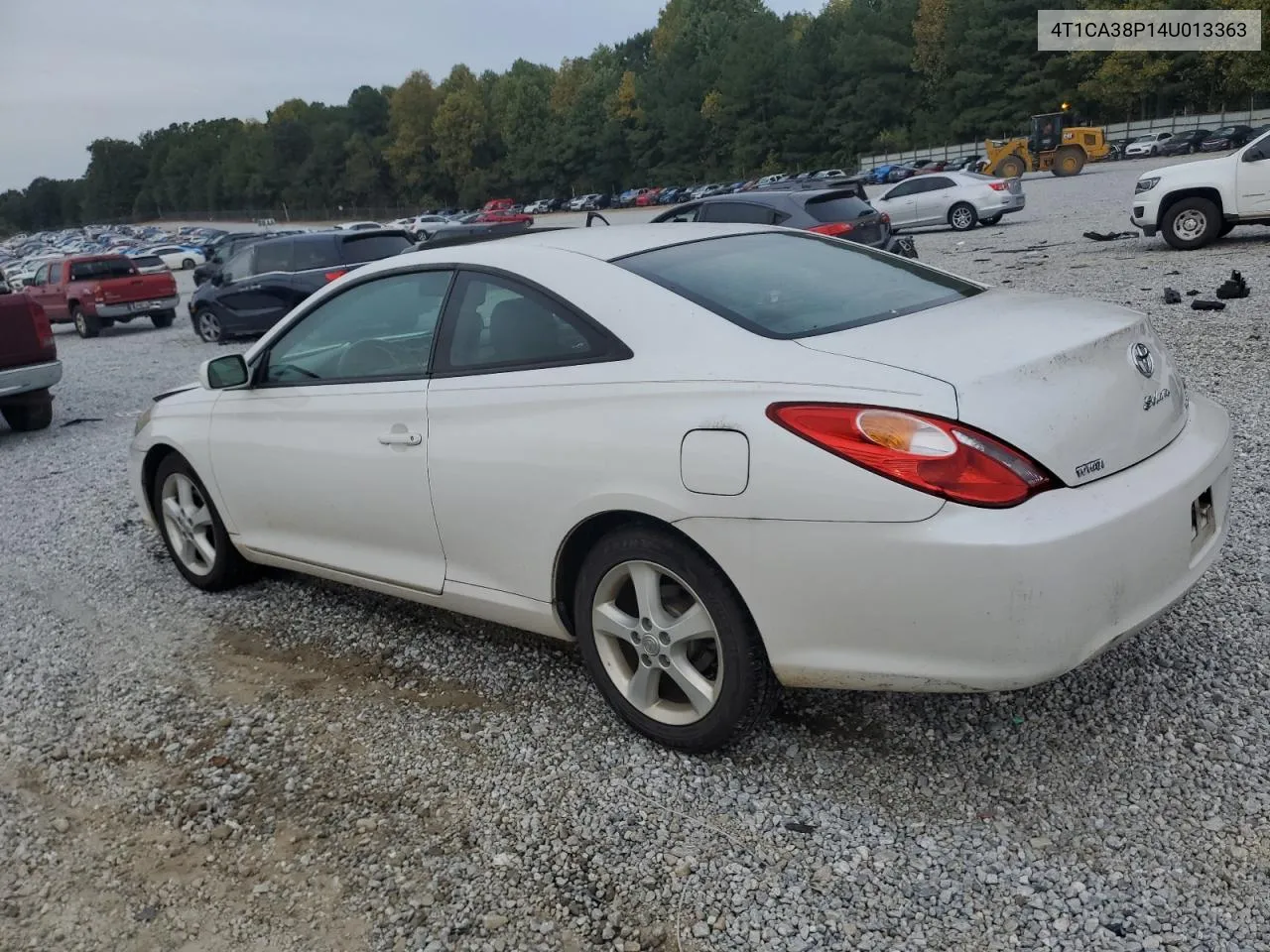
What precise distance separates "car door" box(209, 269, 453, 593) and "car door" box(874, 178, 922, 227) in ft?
70.5

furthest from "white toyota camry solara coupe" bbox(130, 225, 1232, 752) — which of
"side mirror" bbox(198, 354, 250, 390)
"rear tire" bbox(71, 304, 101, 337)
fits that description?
"rear tire" bbox(71, 304, 101, 337)

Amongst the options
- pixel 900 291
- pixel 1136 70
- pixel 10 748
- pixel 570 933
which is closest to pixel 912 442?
pixel 900 291

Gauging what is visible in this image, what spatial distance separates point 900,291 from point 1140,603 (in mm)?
1367

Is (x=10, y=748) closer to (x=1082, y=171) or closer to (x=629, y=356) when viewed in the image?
(x=629, y=356)

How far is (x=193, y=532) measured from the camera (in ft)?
16.5

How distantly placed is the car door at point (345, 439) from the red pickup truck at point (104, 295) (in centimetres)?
1898

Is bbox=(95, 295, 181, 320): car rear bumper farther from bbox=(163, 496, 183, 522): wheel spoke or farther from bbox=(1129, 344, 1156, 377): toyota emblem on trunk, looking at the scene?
bbox=(1129, 344, 1156, 377): toyota emblem on trunk

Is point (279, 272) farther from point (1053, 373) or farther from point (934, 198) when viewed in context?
point (1053, 373)

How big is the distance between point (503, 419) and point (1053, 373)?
63.7 inches

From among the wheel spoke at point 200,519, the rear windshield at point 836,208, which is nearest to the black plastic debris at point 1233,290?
the rear windshield at point 836,208

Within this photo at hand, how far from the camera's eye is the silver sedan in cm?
2317

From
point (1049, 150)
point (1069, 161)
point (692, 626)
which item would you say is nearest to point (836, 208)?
point (692, 626)

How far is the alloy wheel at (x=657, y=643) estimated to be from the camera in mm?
3104

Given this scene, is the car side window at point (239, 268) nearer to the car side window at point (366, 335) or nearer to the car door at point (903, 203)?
the car side window at point (366, 335)
